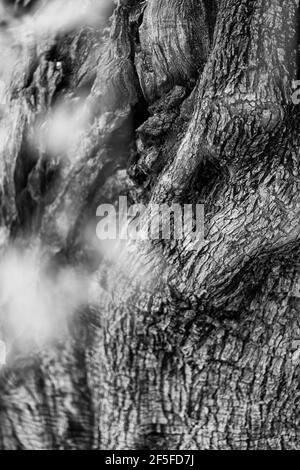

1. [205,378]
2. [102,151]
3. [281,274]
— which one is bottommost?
[205,378]

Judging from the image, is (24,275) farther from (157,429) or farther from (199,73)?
(199,73)

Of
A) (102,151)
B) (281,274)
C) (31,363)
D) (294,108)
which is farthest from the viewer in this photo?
(31,363)

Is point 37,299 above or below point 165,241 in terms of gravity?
below

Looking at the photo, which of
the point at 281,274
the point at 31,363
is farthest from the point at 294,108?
the point at 31,363

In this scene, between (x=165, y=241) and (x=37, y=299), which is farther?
(x=37, y=299)

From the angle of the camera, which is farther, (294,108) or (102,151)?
(102,151)

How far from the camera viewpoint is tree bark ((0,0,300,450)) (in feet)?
6.59

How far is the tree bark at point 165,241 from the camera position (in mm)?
2008

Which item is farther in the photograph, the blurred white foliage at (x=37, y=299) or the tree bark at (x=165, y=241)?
the blurred white foliage at (x=37, y=299)

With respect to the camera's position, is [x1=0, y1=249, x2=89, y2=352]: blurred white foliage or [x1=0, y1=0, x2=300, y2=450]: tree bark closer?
[x1=0, y1=0, x2=300, y2=450]: tree bark

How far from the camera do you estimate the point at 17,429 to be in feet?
8.46

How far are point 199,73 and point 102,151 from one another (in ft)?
1.76

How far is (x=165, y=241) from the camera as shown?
212cm

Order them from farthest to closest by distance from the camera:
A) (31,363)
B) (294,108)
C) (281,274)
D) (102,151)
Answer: (31,363), (102,151), (281,274), (294,108)
